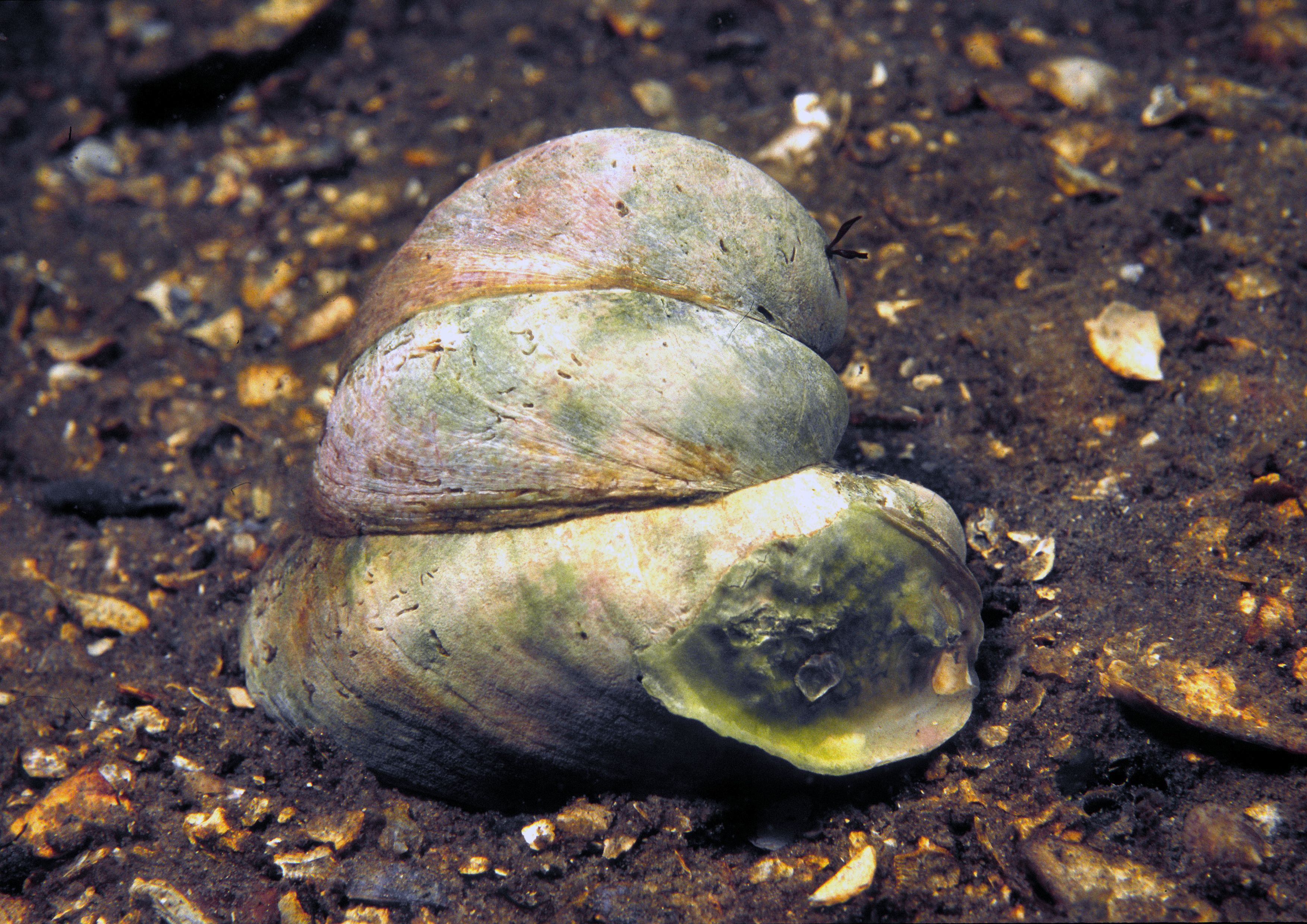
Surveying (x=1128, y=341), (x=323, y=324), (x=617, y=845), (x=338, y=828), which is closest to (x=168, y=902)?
(x=338, y=828)

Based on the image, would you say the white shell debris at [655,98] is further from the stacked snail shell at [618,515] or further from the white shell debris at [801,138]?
the stacked snail shell at [618,515]

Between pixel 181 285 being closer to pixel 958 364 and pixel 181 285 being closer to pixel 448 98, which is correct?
pixel 448 98

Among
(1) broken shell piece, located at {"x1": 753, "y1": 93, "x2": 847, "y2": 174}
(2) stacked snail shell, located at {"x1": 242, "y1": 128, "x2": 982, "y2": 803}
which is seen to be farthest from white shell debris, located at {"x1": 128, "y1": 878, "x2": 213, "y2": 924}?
(1) broken shell piece, located at {"x1": 753, "y1": 93, "x2": 847, "y2": 174}

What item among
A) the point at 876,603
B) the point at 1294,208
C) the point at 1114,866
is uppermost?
the point at 1294,208

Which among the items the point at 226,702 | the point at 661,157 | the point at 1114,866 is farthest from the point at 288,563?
the point at 1114,866

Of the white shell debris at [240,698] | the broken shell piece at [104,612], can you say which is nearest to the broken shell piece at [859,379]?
the white shell debris at [240,698]

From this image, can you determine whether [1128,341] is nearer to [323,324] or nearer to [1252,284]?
[1252,284]

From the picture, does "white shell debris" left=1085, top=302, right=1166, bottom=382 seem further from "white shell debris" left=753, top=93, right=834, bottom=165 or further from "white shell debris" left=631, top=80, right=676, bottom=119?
"white shell debris" left=631, top=80, right=676, bottom=119
